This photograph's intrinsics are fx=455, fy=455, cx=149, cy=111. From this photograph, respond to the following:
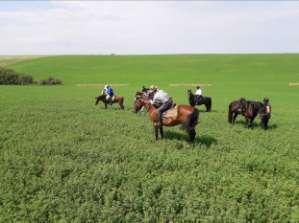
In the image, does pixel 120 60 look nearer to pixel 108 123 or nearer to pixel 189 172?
pixel 108 123

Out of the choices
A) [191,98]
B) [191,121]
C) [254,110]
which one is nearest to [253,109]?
[254,110]

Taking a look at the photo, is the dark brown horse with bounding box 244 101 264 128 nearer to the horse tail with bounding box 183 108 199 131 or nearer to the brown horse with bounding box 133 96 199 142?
the brown horse with bounding box 133 96 199 142

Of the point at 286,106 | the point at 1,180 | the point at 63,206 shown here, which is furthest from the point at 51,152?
the point at 286,106

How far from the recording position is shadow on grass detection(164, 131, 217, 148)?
2148 cm

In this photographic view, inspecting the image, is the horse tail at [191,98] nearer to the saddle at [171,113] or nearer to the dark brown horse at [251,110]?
the dark brown horse at [251,110]

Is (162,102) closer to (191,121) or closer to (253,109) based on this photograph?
(191,121)

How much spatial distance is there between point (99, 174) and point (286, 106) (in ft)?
89.3

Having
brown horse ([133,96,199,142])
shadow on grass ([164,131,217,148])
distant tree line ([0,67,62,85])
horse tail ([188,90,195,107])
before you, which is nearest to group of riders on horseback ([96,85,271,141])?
Answer: brown horse ([133,96,199,142])

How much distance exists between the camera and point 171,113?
20.5 m

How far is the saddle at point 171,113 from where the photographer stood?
20.4 metres

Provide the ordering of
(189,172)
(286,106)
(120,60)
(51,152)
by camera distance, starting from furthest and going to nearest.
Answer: (120,60)
(286,106)
(51,152)
(189,172)

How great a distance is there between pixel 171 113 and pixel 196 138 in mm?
2507

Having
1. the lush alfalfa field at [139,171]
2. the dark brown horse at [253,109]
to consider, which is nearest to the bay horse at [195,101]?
the lush alfalfa field at [139,171]

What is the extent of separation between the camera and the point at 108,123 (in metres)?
25.4
